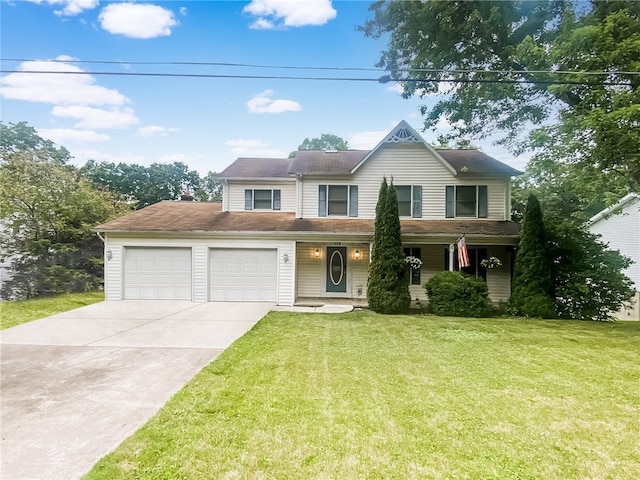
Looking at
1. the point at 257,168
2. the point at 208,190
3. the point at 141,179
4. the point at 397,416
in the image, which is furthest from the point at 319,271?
the point at 208,190

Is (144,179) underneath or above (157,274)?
above

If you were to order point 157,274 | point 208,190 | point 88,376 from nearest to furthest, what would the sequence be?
point 88,376 → point 157,274 → point 208,190

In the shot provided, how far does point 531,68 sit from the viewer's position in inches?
315

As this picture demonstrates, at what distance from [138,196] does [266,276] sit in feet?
83.8

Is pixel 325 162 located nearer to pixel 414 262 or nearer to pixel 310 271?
pixel 310 271

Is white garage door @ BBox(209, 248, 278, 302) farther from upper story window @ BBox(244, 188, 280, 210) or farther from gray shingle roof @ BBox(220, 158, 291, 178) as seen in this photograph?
gray shingle roof @ BBox(220, 158, 291, 178)

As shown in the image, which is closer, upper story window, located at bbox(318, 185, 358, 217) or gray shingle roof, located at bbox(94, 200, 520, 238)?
gray shingle roof, located at bbox(94, 200, 520, 238)

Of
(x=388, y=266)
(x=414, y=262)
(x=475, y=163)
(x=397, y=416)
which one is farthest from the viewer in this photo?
(x=475, y=163)

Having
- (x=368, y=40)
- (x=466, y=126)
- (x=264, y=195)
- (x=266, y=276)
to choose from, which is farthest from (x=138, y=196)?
(x=466, y=126)

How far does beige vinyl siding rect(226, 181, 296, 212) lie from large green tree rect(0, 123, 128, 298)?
6795 millimetres

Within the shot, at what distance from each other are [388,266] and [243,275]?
5.05 meters

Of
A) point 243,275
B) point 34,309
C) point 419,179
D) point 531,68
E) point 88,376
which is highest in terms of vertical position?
point 531,68

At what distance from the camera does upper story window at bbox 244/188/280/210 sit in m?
13.4

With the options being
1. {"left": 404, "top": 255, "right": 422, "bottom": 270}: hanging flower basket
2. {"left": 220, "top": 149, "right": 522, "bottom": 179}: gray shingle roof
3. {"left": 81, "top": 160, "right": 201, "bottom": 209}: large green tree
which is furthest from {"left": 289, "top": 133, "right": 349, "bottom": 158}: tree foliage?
{"left": 404, "top": 255, "right": 422, "bottom": 270}: hanging flower basket
